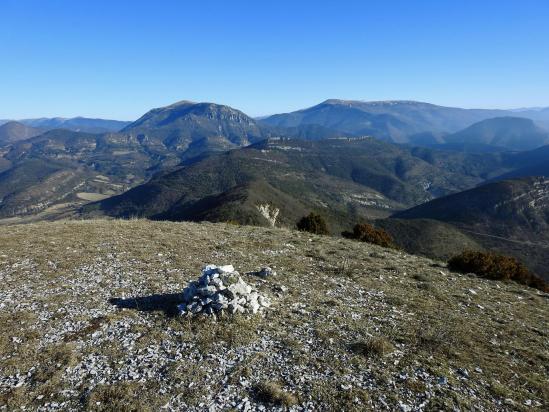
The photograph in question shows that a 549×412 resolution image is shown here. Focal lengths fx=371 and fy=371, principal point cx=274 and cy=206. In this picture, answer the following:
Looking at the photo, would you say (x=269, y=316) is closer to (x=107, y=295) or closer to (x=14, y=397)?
(x=107, y=295)

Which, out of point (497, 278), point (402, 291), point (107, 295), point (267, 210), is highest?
point (107, 295)

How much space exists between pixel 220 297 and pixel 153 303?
10.5ft

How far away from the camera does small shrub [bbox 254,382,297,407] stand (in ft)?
33.1

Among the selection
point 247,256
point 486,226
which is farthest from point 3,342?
point 486,226

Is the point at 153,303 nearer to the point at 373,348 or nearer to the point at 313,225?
the point at 373,348

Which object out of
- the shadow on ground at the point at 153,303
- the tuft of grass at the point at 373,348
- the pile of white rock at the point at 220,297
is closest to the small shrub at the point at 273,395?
the tuft of grass at the point at 373,348

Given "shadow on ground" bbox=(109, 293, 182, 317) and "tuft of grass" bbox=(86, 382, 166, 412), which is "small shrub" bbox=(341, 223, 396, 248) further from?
"tuft of grass" bbox=(86, 382, 166, 412)

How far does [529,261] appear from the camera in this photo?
465 ft

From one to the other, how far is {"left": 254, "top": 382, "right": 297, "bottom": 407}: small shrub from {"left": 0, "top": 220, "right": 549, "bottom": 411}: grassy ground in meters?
0.03

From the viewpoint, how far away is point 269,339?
13.3 meters

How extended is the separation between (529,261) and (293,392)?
163933mm

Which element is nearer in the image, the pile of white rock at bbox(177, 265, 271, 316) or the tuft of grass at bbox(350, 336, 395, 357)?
the tuft of grass at bbox(350, 336, 395, 357)

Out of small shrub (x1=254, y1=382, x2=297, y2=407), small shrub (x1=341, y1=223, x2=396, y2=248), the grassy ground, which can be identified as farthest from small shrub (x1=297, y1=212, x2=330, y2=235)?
small shrub (x1=254, y1=382, x2=297, y2=407)

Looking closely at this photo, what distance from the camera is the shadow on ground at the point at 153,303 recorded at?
15094 millimetres
